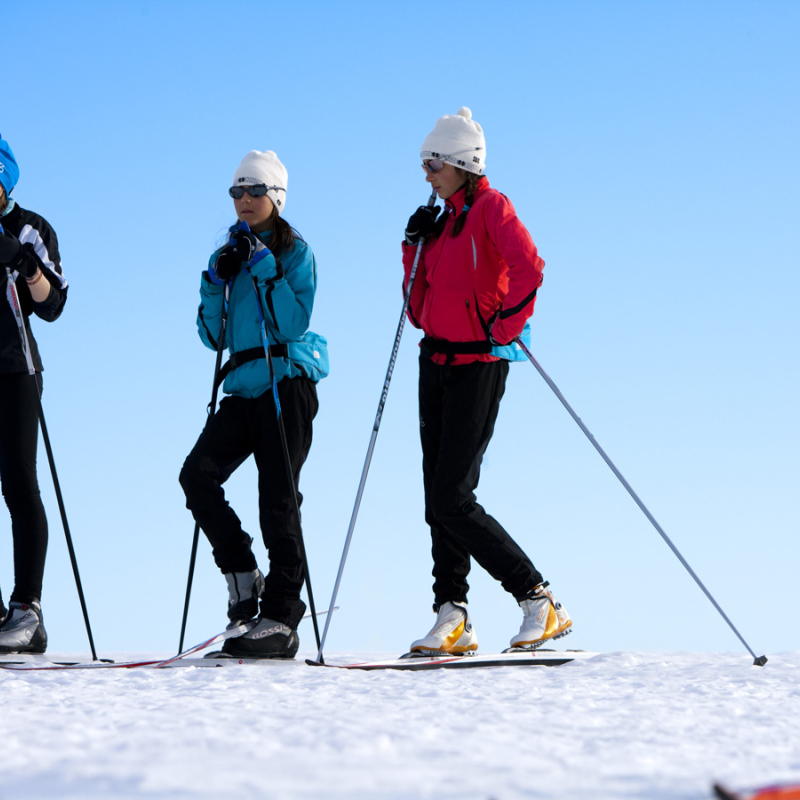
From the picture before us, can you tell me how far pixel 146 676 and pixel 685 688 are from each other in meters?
1.98

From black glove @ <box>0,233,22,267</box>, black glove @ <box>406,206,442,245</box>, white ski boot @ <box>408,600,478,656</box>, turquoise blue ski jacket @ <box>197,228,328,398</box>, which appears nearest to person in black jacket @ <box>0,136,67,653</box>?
black glove @ <box>0,233,22,267</box>

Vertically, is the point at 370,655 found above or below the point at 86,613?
below

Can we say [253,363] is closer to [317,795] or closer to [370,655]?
[370,655]

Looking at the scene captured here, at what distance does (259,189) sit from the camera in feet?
15.0

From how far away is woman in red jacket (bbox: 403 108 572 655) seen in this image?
432 cm

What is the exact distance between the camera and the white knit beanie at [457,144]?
4.57 m

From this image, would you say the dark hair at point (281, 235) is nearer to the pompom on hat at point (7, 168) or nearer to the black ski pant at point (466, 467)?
the black ski pant at point (466, 467)

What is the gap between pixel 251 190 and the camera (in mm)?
4578

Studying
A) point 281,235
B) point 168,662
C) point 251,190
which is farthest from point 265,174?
point 168,662

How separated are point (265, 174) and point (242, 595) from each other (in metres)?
2.05

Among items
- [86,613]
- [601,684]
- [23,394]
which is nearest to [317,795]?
[601,684]

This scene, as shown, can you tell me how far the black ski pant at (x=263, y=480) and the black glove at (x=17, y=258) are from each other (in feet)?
3.69

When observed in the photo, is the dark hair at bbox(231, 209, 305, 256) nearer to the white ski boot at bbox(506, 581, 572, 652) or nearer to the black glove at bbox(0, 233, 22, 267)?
the black glove at bbox(0, 233, 22, 267)

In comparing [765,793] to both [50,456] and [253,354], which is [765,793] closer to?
[253,354]
